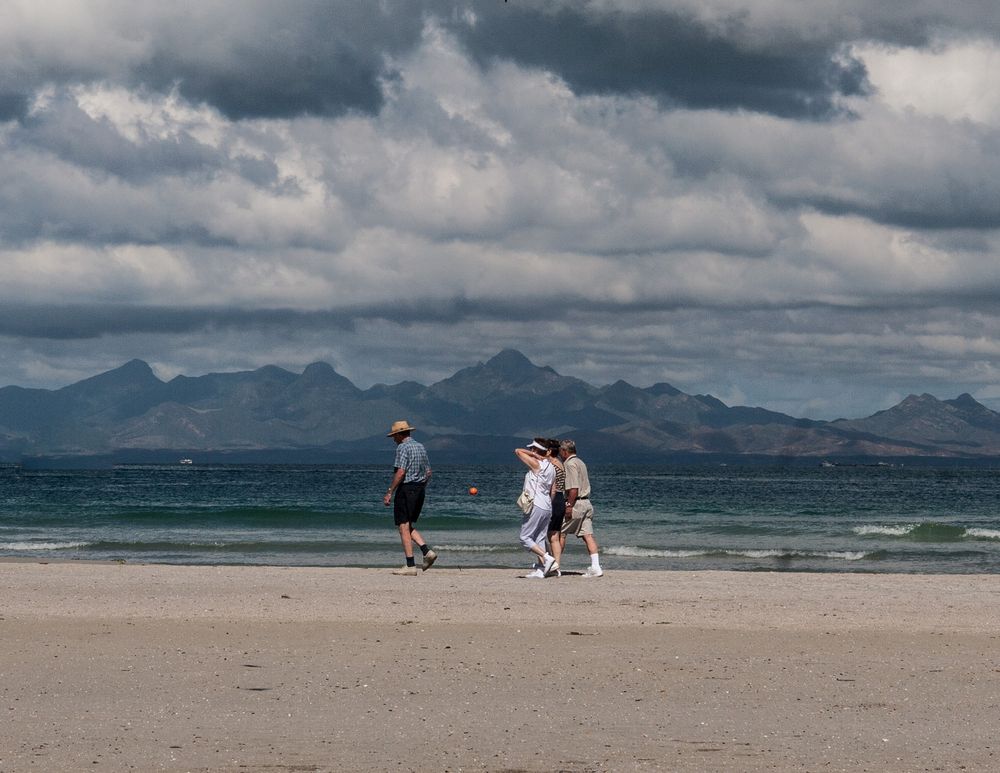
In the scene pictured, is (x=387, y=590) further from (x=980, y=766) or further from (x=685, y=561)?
(x=685, y=561)

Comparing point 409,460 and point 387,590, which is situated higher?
point 409,460

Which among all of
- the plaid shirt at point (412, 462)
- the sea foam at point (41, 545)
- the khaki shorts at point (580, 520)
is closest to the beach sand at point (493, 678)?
the plaid shirt at point (412, 462)

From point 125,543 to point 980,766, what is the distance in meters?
24.3

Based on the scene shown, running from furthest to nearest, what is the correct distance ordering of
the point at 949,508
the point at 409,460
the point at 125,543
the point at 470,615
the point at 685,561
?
the point at 949,508, the point at 125,543, the point at 685,561, the point at 409,460, the point at 470,615

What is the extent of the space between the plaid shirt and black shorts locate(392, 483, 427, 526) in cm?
8

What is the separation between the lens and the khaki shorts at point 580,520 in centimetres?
1806

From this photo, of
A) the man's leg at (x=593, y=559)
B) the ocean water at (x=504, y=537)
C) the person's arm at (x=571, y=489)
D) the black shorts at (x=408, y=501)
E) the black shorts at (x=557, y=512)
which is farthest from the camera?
the ocean water at (x=504, y=537)

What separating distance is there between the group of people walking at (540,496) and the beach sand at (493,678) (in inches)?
65.5

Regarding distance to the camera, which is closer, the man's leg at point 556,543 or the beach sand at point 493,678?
the beach sand at point 493,678

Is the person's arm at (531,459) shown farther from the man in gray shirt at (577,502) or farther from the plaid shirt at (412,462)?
the plaid shirt at (412,462)

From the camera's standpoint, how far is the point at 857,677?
10.1 m

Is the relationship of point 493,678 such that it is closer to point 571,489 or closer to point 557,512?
point 571,489

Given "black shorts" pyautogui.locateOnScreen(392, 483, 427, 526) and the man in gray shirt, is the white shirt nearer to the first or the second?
the man in gray shirt

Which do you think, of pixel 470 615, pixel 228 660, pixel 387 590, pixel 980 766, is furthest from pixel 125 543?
pixel 980 766
